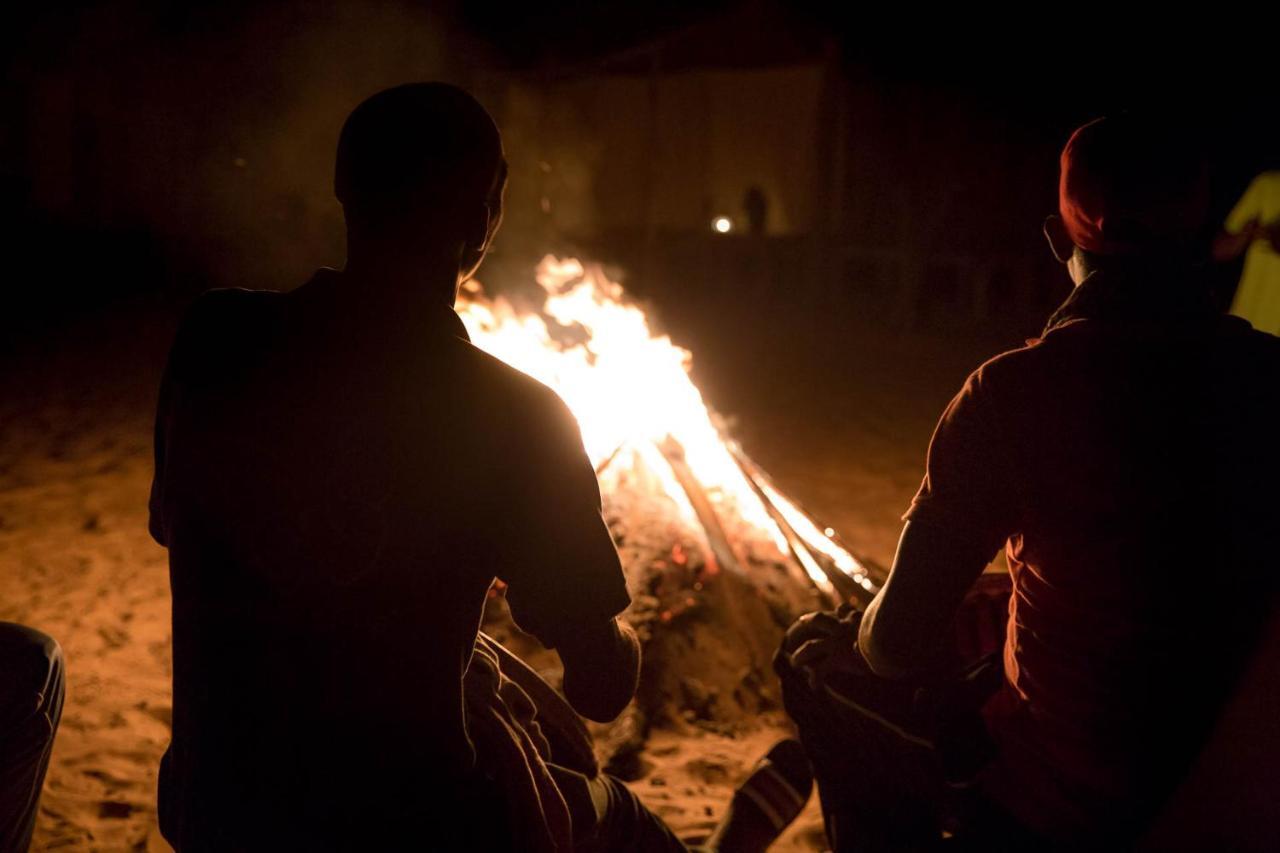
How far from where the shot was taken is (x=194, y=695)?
1711 mm

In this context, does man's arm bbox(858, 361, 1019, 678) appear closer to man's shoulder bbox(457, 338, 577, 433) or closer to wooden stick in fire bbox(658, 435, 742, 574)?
man's shoulder bbox(457, 338, 577, 433)

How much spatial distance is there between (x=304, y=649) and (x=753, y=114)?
17.4m

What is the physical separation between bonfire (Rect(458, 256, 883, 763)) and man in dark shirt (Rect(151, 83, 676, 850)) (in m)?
2.56

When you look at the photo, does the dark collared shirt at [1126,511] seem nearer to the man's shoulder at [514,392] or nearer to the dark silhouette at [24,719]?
the man's shoulder at [514,392]

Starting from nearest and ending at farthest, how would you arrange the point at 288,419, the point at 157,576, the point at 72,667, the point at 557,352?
1. the point at 288,419
2. the point at 72,667
3. the point at 157,576
4. the point at 557,352

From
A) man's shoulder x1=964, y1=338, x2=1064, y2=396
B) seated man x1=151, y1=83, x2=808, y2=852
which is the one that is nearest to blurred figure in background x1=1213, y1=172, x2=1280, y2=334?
man's shoulder x1=964, y1=338, x2=1064, y2=396

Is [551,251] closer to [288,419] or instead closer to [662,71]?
[662,71]

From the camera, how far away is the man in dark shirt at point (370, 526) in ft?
5.25

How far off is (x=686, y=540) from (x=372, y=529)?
11.8 ft

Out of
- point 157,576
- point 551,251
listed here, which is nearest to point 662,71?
point 551,251

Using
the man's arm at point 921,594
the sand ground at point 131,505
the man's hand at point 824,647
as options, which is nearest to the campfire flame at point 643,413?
the sand ground at point 131,505

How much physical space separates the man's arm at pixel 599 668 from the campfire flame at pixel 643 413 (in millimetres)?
2756

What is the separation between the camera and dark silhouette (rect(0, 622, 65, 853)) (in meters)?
2.27

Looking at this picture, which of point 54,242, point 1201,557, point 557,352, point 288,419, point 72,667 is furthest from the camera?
point 54,242
